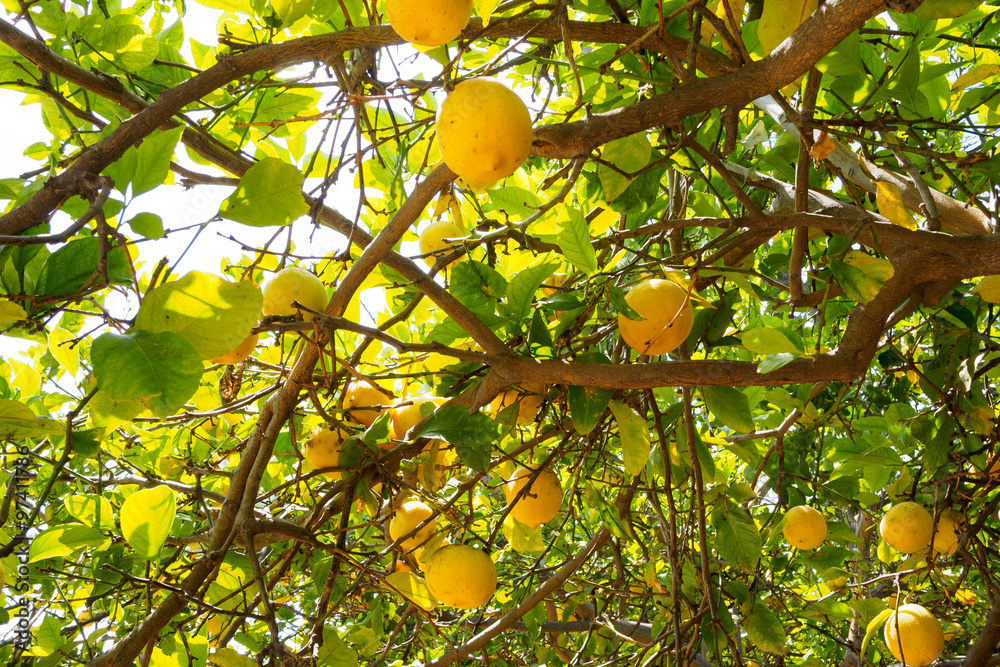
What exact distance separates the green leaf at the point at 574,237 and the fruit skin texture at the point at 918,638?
1.69 metres

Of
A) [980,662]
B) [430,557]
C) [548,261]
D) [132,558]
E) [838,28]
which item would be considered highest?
[548,261]

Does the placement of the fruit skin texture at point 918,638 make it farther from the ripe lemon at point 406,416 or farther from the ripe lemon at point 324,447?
the ripe lemon at point 324,447

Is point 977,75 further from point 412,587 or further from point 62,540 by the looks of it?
point 62,540

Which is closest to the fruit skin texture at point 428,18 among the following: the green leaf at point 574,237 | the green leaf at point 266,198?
the green leaf at point 266,198

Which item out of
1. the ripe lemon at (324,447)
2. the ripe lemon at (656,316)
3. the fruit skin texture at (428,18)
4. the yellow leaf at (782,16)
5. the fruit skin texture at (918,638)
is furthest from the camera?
the fruit skin texture at (918,638)

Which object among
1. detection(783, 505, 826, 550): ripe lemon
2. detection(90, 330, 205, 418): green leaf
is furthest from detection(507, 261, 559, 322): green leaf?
detection(783, 505, 826, 550): ripe lemon

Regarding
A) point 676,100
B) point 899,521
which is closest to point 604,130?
point 676,100

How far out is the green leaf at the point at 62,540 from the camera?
1.41 meters

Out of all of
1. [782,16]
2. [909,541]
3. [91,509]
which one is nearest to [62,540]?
[91,509]

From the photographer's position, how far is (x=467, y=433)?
54.3 inches

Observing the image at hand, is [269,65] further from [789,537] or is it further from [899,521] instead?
[899,521]

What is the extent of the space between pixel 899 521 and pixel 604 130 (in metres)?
1.94

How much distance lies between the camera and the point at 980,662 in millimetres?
2416

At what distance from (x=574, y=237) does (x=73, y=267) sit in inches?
35.8
